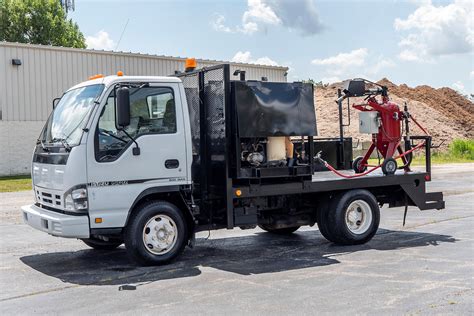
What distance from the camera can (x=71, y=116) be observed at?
27.9 ft

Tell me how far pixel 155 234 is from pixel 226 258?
49.5 inches

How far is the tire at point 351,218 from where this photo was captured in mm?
9961

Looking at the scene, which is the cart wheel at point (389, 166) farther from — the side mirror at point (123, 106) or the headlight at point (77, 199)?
the headlight at point (77, 199)

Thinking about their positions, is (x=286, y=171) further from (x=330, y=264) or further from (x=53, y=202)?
(x=53, y=202)

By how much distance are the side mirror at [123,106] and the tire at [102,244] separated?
238 centimetres

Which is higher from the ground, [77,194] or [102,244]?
[77,194]

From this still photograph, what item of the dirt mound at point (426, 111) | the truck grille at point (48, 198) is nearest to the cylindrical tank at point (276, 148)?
the truck grille at point (48, 198)

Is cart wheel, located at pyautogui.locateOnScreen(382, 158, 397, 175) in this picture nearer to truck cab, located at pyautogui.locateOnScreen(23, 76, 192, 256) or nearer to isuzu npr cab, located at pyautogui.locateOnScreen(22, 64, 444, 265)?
isuzu npr cab, located at pyautogui.locateOnScreen(22, 64, 444, 265)

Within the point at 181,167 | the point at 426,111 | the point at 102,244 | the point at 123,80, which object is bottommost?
the point at 102,244

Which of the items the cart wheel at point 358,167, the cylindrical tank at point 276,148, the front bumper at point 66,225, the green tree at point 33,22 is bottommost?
the front bumper at point 66,225

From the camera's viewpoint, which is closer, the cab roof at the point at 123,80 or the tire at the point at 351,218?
the cab roof at the point at 123,80

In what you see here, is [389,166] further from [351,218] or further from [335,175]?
[351,218]

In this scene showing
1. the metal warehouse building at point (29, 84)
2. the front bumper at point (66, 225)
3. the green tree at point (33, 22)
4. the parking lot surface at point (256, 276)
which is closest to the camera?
the parking lot surface at point (256, 276)

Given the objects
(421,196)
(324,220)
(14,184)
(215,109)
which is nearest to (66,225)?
(215,109)
